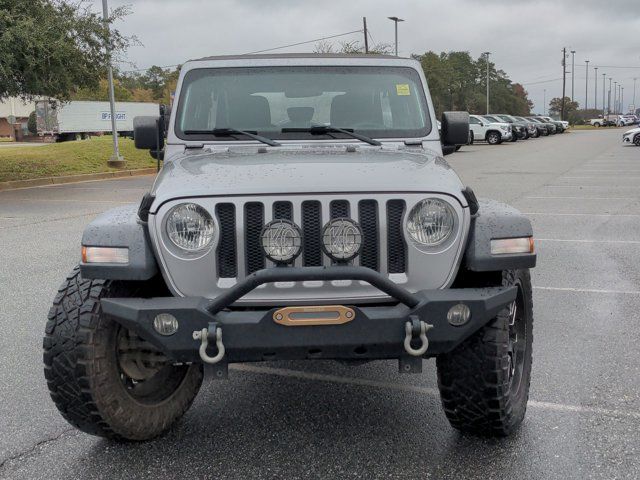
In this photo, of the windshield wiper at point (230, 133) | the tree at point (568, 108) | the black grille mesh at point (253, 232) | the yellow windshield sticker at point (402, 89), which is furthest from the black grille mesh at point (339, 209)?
the tree at point (568, 108)

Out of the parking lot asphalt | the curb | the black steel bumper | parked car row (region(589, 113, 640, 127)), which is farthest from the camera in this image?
parked car row (region(589, 113, 640, 127))

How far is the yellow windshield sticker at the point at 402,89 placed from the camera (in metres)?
4.54

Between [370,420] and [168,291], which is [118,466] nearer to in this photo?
[168,291]

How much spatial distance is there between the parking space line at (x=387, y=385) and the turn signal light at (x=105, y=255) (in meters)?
1.64

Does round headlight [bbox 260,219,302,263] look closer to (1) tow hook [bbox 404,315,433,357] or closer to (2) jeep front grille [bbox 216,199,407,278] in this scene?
(2) jeep front grille [bbox 216,199,407,278]

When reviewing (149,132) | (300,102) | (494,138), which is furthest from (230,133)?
(494,138)

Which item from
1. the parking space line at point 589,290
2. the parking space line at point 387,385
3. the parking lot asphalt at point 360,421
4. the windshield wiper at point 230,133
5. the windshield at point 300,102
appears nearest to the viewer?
the parking lot asphalt at point 360,421

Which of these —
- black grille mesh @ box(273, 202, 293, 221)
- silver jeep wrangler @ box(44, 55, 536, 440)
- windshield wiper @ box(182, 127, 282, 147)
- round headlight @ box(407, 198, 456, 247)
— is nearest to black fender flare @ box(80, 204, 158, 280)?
silver jeep wrangler @ box(44, 55, 536, 440)

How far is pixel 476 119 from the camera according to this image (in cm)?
Result: 4159

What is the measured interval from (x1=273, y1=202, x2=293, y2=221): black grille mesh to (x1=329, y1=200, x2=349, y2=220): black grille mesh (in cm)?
16

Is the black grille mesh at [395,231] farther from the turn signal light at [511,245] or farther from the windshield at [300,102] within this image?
the windshield at [300,102]

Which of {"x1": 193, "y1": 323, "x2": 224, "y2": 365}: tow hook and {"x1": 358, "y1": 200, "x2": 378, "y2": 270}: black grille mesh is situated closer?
{"x1": 193, "y1": 323, "x2": 224, "y2": 365}: tow hook

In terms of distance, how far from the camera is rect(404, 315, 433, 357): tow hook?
2807 millimetres

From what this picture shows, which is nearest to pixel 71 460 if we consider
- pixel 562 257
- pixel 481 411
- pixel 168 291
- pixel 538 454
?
pixel 168 291
